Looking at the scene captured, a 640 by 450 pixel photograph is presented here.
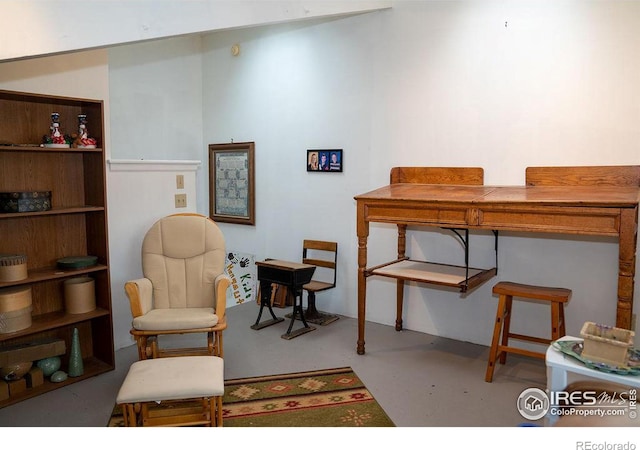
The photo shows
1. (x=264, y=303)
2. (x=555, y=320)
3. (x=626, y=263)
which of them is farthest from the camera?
(x=264, y=303)

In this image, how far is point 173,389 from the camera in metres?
2.17

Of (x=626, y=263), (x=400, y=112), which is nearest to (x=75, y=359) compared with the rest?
(x=400, y=112)

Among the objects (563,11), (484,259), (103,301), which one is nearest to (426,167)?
(484,259)

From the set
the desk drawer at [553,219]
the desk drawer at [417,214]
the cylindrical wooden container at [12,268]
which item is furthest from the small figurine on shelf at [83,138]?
the desk drawer at [553,219]

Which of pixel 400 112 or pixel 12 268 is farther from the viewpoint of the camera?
pixel 400 112

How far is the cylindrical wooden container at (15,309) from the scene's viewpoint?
2.89 m

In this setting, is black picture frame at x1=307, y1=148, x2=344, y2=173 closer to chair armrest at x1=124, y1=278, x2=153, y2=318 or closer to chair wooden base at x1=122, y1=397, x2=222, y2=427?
chair armrest at x1=124, y1=278, x2=153, y2=318

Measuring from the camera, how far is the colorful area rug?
266 centimetres

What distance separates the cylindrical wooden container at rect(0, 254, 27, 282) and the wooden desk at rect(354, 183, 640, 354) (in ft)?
7.20

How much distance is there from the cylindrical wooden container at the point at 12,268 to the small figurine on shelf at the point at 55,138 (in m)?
0.73

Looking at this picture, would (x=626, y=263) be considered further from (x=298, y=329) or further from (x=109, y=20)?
(x=109, y=20)

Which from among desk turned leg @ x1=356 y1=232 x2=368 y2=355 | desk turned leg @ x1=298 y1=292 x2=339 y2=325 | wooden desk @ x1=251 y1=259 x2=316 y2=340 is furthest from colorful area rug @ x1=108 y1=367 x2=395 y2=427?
desk turned leg @ x1=298 y1=292 x2=339 y2=325

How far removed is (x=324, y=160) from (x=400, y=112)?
86cm
